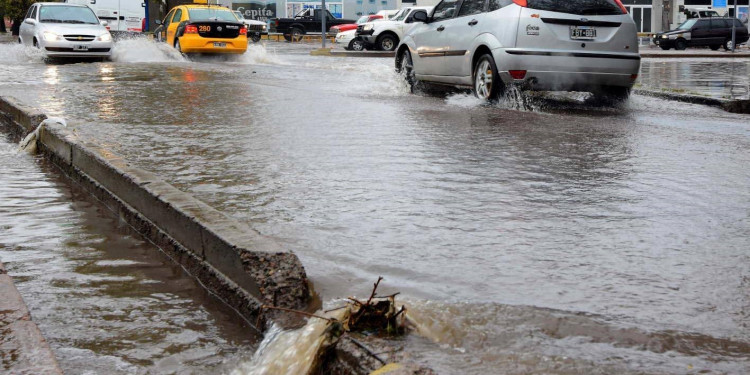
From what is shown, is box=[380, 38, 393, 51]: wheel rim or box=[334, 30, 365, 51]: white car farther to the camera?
box=[334, 30, 365, 51]: white car

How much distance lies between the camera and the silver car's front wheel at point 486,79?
37.1 feet

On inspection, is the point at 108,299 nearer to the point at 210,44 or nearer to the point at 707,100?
the point at 707,100

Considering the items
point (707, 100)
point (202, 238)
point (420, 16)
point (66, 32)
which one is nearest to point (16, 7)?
point (66, 32)

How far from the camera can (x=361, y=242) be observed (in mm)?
4559

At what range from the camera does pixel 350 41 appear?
110 ft

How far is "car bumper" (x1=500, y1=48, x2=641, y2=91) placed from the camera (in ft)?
35.9

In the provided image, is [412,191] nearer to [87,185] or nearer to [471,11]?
[87,185]

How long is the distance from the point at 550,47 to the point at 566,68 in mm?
310

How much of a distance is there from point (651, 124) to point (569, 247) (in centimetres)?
565

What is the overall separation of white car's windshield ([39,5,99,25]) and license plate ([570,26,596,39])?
1553cm

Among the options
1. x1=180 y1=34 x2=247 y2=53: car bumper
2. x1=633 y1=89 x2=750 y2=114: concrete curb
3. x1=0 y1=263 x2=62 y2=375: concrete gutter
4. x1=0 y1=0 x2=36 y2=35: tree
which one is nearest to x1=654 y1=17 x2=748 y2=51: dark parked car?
x1=180 y1=34 x2=247 y2=53: car bumper

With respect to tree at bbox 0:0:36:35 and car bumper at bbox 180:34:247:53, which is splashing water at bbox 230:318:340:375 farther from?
tree at bbox 0:0:36:35

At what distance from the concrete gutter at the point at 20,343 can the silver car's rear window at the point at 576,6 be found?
857cm

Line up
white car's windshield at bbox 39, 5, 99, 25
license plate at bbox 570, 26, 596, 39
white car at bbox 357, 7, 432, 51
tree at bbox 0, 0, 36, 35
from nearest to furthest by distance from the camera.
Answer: license plate at bbox 570, 26, 596, 39
white car's windshield at bbox 39, 5, 99, 25
white car at bbox 357, 7, 432, 51
tree at bbox 0, 0, 36, 35
